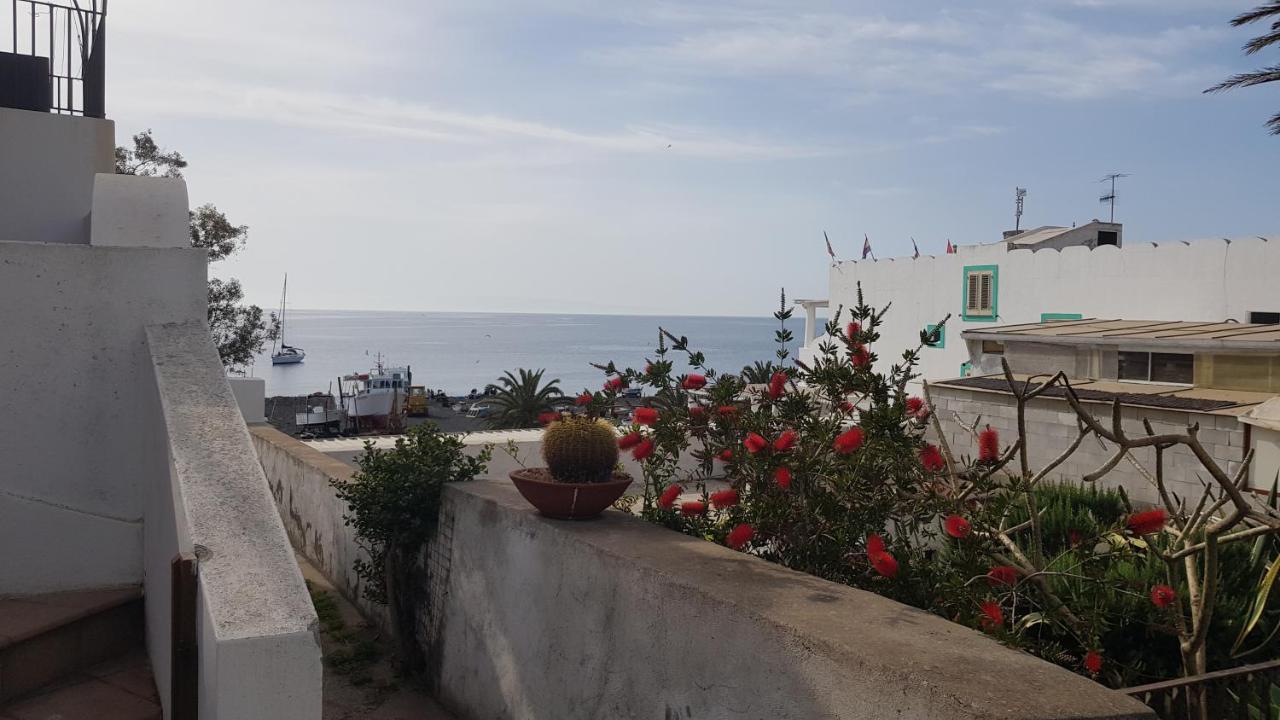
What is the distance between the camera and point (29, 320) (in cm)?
444

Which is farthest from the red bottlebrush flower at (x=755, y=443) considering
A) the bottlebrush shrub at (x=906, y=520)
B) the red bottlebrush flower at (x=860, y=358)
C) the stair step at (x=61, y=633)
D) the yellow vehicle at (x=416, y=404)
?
the yellow vehicle at (x=416, y=404)

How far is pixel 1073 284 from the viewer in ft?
69.7

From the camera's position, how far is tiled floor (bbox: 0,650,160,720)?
3.78 meters

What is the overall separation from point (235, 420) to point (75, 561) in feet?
4.46

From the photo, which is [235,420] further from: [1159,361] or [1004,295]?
[1004,295]

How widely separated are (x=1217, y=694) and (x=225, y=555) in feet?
11.6

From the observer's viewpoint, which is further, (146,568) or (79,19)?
(79,19)

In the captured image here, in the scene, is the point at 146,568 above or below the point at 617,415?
below

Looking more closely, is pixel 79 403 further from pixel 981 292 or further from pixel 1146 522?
pixel 981 292

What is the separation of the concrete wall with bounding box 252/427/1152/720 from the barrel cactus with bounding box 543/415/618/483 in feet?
0.81

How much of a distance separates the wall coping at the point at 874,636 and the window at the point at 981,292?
68.3 feet

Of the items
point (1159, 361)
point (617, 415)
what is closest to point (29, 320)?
point (617, 415)

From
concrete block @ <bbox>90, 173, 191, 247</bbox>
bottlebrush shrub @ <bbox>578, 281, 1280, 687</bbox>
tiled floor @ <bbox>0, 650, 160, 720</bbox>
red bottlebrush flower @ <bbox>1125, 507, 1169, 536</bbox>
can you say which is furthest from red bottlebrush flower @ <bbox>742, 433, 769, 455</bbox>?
concrete block @ <bbox>90, 173, 191, 247</bbox>

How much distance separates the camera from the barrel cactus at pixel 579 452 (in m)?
4.77
